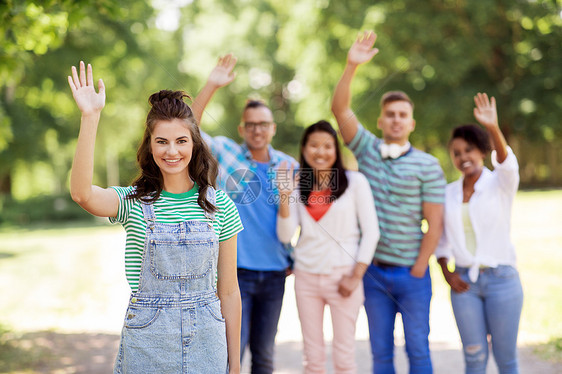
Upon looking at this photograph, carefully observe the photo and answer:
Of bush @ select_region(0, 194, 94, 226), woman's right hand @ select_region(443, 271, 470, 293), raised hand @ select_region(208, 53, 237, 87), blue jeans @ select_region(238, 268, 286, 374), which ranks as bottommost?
bush @ select_region(0, 194, 94, 226)

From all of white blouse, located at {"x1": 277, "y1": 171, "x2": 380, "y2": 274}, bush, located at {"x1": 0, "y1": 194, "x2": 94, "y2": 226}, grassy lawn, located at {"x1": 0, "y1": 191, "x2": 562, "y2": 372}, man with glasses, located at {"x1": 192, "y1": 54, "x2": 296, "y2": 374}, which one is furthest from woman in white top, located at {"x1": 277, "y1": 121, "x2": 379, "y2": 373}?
bush, located at {"x1": 0, "y1": 194, "x2": 94, "y2": 226}

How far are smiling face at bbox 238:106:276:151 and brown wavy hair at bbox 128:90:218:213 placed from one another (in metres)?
1.26

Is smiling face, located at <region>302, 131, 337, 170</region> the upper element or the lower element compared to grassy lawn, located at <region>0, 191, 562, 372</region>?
upper

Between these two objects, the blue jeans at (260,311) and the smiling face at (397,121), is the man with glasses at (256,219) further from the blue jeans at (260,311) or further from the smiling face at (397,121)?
the smiling face at (397,121)

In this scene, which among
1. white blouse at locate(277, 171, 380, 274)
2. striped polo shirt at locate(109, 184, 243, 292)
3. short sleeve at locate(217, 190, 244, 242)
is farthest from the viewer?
white blouse at locate(277, 171, 380, 274)

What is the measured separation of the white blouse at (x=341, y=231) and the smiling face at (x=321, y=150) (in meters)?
0.18

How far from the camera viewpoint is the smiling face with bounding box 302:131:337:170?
11.0 feet

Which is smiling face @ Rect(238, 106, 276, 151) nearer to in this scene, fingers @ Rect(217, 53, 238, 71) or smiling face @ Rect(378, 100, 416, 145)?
fingers @ Rect(217, 53, 238, 71)

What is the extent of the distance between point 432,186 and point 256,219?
3.77 ft

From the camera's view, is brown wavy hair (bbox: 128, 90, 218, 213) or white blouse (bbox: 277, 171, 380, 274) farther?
white blouse (bbox: 277, 171, 380, 274)

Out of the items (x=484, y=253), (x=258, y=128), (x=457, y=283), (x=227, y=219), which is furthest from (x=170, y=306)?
(x=484, y=253)

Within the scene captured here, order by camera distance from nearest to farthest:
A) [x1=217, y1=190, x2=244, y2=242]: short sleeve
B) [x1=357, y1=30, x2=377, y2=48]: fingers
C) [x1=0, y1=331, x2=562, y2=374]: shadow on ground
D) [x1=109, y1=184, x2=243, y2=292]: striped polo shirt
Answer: [x1=109, y1=184, x2=243, y2=292]: striped polo shirt < [x1=217, y1=190, x2=244, y2=242]: short sleeve < [x1=357, y1=30, x2=377, y2=48]: fingers < [x1=0, y1=331, x2=562, y2=374]: shadow on ground

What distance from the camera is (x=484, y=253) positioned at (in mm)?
3305

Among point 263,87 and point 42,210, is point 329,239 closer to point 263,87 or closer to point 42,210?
point 42,210
